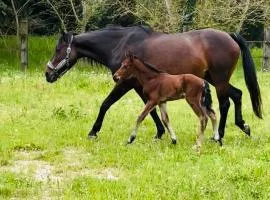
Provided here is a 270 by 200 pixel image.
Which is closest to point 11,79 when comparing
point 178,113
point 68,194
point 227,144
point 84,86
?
point 84,86

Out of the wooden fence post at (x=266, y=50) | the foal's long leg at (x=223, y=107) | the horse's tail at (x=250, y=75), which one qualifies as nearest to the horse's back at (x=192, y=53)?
the horse's tail at (x=250, y=75)

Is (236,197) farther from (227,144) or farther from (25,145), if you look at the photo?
(25,145)

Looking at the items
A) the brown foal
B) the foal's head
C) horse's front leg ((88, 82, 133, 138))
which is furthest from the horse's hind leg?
the foal's head

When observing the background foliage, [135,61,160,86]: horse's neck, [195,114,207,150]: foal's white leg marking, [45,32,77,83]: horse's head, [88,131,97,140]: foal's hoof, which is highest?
[135,61,160,86]: horse's neck

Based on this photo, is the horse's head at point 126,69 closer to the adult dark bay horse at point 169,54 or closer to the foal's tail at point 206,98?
the adult dark bay horse at point 169,54

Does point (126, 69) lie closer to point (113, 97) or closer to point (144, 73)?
point (144, 73)

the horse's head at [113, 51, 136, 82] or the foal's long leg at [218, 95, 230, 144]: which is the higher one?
the horse's head at [113, 51, 136, 82]

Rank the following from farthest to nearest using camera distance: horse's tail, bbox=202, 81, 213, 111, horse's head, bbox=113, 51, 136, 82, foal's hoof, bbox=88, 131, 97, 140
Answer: foal's hoof, bbox=88, 131, 97, 140, horse's tail, bbox=202, 81, 213, 111, horse's head, bbox=113, 51, 136, 82

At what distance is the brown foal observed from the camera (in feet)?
29.7

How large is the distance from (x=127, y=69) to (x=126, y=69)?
2 centimetres

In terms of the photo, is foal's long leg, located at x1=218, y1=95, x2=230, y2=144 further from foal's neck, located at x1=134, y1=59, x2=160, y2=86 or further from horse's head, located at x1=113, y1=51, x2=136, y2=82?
horse's head, located at x1=113, y1=51, x2=136, y2=82

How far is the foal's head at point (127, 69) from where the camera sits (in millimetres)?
9328

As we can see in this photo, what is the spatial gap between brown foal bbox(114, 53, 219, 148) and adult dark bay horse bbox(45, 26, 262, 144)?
1.38 feet

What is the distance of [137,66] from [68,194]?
330cm
